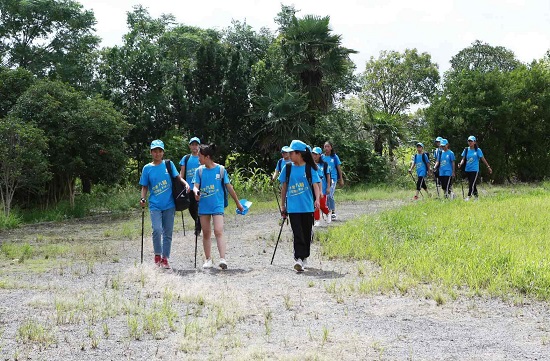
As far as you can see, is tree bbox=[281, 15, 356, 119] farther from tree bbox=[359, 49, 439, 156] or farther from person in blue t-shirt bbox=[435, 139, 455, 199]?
tree bbox=[359, 49, 439, 156]

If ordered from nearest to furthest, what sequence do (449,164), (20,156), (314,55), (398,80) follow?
(20,156)
(449,164)
(314,55)
(398,80)

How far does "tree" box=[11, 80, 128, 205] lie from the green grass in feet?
34.3

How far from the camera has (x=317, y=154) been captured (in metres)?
13.2

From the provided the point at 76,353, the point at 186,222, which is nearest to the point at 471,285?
the point at 76,353

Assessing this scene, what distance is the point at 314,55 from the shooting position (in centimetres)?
2788

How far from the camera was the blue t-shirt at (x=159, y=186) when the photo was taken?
376 inches

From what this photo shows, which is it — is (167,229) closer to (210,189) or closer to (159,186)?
(159,186)

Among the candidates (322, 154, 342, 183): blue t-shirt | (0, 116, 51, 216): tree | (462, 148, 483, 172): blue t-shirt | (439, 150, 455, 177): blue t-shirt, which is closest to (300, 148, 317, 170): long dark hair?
(322, 154, 342, 183): blue t-shirt

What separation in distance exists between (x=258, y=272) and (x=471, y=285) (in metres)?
3.01

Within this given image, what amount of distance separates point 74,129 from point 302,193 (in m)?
12.9

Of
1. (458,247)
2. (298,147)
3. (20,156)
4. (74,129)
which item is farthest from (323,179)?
(74,129)

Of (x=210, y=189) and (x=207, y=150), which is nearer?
(x=207, y=150)

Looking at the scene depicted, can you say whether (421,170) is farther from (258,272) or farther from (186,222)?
(258,272)

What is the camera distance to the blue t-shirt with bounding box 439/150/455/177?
18500 mm
